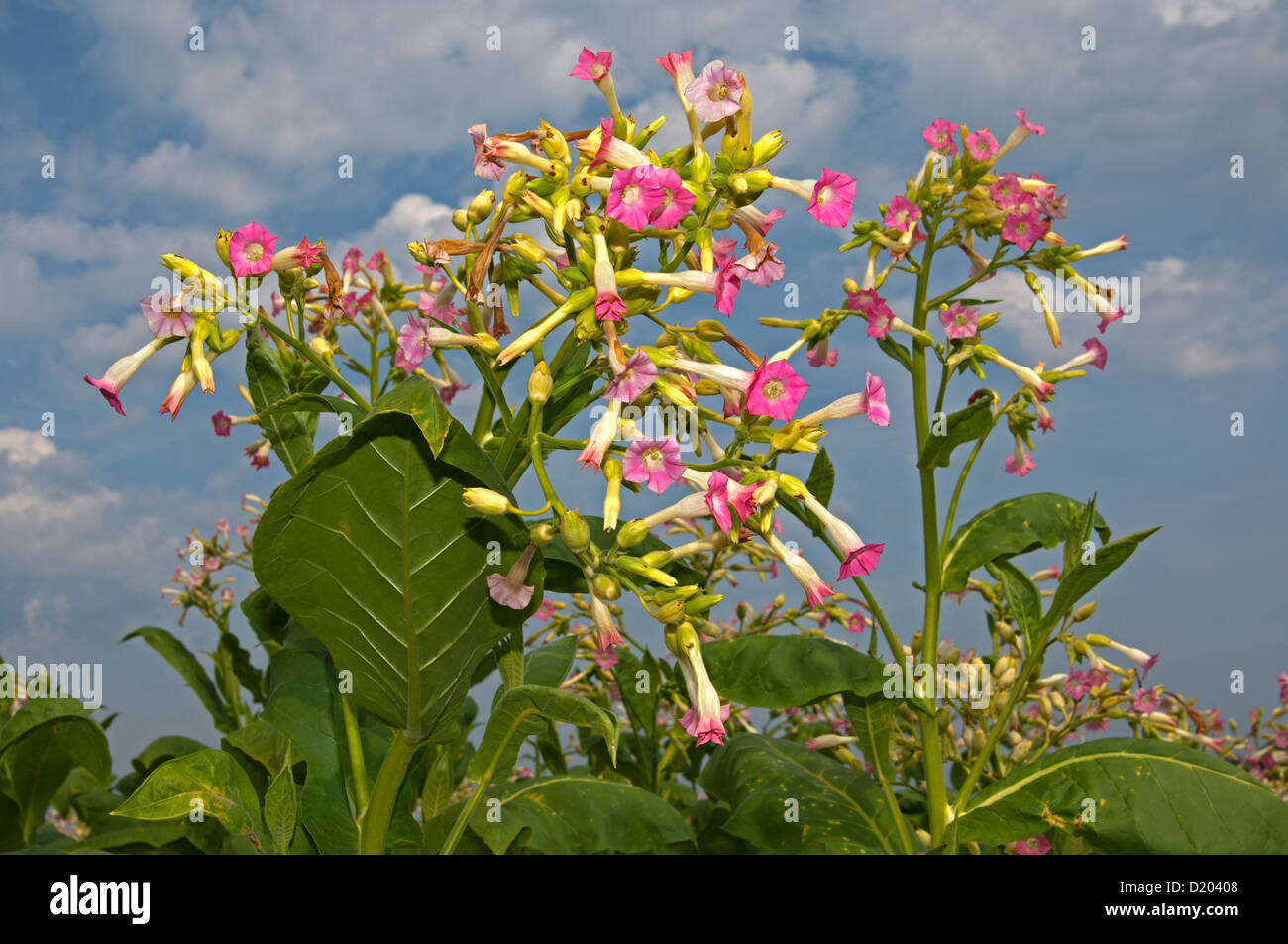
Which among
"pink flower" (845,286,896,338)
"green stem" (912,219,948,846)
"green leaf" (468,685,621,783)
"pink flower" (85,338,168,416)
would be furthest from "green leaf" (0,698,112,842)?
"pink flower" (845,286,896,338)

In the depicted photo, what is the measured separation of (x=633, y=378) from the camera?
1.35 metres

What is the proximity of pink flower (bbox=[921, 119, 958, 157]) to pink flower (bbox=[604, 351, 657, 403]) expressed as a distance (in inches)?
75.3

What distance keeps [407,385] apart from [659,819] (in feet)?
4.11

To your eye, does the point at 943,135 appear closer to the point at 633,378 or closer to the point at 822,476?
the point at 822,476

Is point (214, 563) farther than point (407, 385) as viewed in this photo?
Yes

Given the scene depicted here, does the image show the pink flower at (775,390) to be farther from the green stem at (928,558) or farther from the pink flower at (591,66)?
the green stem at (928,558)

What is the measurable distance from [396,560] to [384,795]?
1.76 ft

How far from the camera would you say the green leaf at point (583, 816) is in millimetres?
1980

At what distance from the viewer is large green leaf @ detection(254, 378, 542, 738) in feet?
4.66

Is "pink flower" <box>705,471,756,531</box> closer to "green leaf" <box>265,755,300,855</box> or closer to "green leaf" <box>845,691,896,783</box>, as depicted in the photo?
"green leaf" <box>265,755,300,855</box>
